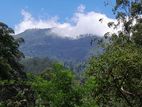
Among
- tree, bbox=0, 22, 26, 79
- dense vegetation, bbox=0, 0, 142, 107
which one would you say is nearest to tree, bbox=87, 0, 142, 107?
dense vegetation, bbox=0, 0, 142, 107

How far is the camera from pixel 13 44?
51.1m

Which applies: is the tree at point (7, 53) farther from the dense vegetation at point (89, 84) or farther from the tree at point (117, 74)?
the tree at point (117, 74)

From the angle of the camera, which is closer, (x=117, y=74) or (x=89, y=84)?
(x=89, y=84)

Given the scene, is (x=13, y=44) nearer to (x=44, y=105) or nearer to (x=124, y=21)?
(x=124, y=21)

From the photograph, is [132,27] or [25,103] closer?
[25,103]

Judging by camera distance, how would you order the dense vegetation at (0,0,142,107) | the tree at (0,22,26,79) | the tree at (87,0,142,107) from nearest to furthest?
the dense vegetation at (0,0,142,107) < the tree at (87,0,142,107) < the tree at (0,22,26,79)

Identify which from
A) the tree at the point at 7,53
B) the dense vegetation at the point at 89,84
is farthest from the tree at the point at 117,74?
the tree at the point at 7,53

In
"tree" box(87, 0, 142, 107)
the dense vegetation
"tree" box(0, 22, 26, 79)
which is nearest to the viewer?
the dense vegetation

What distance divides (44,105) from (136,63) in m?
8.02

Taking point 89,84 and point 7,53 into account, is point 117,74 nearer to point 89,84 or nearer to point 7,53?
point 89,84

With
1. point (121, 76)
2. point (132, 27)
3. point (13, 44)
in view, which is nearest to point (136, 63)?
point (121, 76)

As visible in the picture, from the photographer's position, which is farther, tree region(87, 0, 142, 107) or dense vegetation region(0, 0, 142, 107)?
tree region(87, 0, 142, 107)

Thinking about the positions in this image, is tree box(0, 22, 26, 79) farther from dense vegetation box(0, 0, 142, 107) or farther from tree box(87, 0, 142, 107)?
tree box(87, 0, 142, 107)

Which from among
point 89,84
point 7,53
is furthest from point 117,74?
point 7,53
